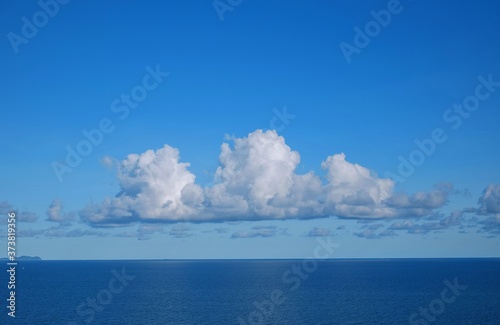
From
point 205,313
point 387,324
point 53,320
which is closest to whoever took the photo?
point 387,324

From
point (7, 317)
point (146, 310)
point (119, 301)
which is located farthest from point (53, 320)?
point (119, 301)

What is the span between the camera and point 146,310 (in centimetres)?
11606

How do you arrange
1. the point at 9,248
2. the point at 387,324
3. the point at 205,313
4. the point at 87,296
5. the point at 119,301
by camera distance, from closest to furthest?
the point at 9,248 < the point at 387,324 < the point at 205,313 < the point at 119,301 < the point at 87,296

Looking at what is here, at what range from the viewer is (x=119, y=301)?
133 metres

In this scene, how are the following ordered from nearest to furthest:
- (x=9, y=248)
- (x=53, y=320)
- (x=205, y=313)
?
(x=9, y=248) < (x=53, y=320) < (x=205, y=313)

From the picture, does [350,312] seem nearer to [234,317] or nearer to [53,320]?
[234,317]

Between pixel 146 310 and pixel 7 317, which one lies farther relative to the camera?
pixel 146 310

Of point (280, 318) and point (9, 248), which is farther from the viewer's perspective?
point (280, 318)

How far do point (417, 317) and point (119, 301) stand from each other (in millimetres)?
78090

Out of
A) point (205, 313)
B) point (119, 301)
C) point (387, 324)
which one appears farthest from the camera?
point (119, 301)

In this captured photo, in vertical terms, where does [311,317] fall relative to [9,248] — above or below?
below

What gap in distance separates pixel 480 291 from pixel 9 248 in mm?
152747

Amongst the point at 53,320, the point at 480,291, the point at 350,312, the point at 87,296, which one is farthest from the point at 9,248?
the point at 480,291

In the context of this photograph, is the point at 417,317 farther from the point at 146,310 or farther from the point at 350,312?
the point at 146,310
